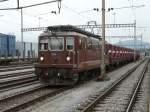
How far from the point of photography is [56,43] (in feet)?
64.2

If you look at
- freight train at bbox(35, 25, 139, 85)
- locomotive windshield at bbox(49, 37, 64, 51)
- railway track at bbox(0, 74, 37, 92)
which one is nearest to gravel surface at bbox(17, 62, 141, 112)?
freight train at bbox(35, 25, 139, 85)

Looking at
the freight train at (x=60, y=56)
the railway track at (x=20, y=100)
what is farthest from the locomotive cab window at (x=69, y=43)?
the railway track at (x=20, y=100)

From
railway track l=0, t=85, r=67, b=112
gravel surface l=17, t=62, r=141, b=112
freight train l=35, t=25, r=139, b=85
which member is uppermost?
freight train l=35, t=25, r=139, b=85

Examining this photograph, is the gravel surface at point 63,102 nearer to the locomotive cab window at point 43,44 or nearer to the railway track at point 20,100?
the railway track at point 20,100

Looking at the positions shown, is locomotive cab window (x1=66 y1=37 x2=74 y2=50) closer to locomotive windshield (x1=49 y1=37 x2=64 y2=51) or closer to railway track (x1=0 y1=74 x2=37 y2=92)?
locomotive windshield (x1=49 y1=37 x2=64 y2=51)

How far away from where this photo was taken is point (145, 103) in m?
13.7

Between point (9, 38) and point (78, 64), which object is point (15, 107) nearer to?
point (78, 64)

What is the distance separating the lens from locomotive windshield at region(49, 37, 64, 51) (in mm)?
19394

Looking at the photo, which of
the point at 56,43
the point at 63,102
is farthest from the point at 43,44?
the point at 63,102

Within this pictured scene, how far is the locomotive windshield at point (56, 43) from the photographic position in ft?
63.6

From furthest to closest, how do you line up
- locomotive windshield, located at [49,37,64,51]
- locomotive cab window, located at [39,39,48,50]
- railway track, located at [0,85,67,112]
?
locomotive cab window, located at [39,39,48,50] → locomotive windshield, located at [49,37,64,51] → railway track, located at [0,85,67,112]

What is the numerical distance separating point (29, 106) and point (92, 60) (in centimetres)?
1120

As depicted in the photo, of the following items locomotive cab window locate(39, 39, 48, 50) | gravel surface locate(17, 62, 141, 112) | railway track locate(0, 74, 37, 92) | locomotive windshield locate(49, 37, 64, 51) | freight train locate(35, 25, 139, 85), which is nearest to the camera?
gravel surface locate(17, 62, 141, 112)

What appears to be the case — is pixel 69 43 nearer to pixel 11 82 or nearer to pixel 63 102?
pixel 11 82
